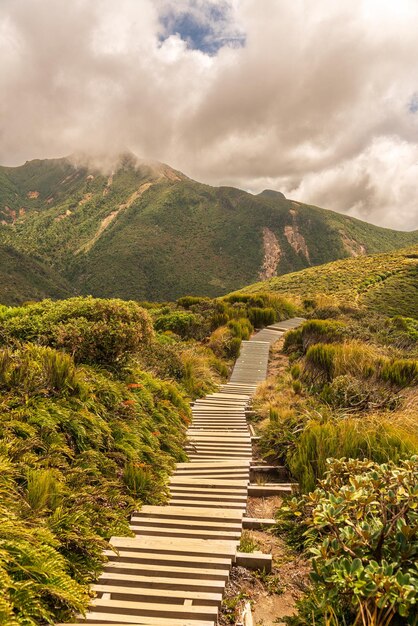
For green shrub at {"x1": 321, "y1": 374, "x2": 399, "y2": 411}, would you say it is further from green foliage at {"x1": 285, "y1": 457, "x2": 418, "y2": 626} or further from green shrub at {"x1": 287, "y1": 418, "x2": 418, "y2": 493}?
green foliage at {"x1": 285, "y1": 457, "x2": 418, "y2": 626}

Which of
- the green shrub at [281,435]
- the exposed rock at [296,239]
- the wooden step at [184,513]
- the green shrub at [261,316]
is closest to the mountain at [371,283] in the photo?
the green shrub at [261,316]

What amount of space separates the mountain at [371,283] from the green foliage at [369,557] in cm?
2406

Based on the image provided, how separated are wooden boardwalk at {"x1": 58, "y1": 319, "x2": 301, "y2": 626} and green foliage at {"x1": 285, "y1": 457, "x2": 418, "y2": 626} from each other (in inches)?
31.3

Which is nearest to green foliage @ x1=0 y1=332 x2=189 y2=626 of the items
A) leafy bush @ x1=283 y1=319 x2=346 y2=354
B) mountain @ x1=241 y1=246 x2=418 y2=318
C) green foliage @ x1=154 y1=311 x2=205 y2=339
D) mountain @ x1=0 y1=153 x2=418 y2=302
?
leafy bush @ x1=283 y1=319 x2=346 y2=354

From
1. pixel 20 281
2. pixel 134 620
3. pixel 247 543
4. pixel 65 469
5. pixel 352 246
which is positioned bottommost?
pixel 247 543

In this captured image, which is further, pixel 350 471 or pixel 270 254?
pixel 270 254

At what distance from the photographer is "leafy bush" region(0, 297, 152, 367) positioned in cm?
700

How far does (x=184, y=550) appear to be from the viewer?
142 inches

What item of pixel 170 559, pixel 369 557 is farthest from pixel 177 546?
pixel 369 557

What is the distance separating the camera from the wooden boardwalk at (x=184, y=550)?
2896mm

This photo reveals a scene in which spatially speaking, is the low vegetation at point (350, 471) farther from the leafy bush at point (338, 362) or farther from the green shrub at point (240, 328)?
the green shrub at point (240, 328)

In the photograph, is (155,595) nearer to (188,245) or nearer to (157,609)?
(157,609)

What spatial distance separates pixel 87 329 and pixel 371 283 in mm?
33150

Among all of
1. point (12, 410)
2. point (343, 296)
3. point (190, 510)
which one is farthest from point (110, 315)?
point (343, 296)
